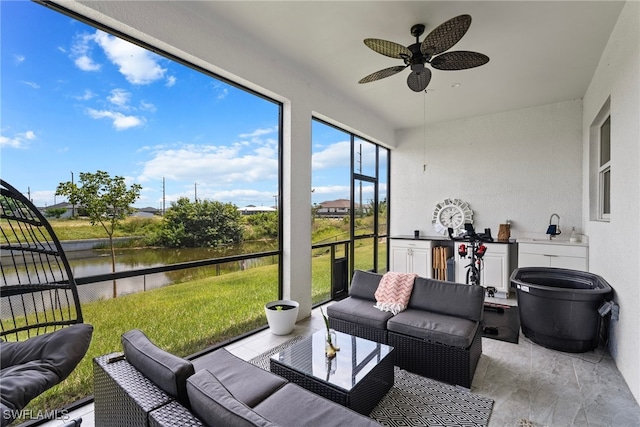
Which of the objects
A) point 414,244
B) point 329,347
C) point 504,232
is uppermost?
point 504,232

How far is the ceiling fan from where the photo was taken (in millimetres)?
2260

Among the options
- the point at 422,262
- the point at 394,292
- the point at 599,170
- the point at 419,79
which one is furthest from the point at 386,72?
the point at 422,262

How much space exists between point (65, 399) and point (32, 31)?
8.12 feet

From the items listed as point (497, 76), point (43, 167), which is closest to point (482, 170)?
point (497, 76)

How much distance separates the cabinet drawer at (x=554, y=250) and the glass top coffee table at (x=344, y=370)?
337 centimetres

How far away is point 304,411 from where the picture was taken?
1.44m

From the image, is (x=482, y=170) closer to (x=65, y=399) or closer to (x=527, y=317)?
(x=527, y=317)

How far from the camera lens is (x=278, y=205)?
144 inches

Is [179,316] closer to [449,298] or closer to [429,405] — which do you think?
[429,405]

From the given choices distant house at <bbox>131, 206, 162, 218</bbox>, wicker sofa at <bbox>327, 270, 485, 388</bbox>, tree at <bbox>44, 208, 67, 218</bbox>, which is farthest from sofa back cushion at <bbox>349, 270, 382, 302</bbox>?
tree at <bbox>44, 208, 67, 218</bbox>

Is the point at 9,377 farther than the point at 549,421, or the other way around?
the point at 549,421

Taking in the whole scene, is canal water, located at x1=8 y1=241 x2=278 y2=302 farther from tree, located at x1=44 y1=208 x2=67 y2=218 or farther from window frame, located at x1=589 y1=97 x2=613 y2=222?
window frame, located at x1=589 y1=97 x2=613 y2=222

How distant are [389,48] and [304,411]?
269 centimetres

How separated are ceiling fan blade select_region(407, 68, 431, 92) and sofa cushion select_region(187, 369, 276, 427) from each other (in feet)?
9.35
